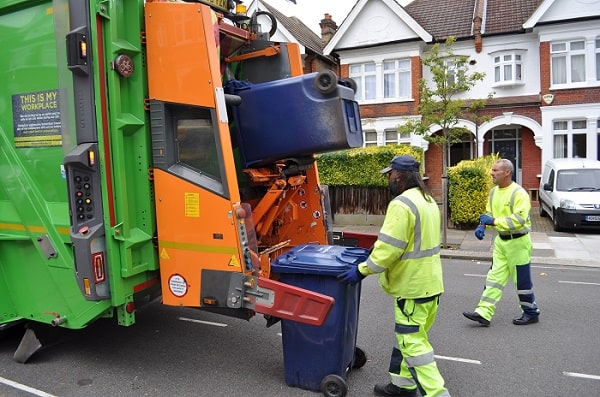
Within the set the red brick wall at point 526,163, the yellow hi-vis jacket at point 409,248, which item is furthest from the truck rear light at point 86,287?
→ the red brick wall at point 526,163

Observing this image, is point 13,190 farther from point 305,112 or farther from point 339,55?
point 339,55

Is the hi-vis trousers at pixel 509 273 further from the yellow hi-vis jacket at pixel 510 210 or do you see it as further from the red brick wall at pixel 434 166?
the red brick wall at pixel 434 166

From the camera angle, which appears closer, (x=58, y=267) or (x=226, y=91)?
(x=58, y=267)

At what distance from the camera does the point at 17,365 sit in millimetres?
4168

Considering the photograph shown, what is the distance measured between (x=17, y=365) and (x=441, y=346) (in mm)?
3545

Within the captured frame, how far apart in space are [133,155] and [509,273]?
3.78m

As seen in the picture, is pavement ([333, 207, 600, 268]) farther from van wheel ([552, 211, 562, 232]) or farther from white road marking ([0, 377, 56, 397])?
white road marking ([0, 377, 56, 397])

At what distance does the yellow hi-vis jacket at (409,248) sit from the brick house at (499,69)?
1459cm

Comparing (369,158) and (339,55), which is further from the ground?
(339,55)

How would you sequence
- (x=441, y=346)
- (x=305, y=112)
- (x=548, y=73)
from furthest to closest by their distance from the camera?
1. (x=548, y=73)
2. (x=441, y=346)
3. (x=305, y=112)

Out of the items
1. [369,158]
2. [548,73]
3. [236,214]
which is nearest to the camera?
[236,214]

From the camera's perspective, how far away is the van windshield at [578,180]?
40.0ft

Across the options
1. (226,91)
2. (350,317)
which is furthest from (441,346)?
(226,91)

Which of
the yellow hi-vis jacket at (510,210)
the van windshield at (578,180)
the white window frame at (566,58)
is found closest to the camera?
the yellow hi-vis jacket at (510,210)
